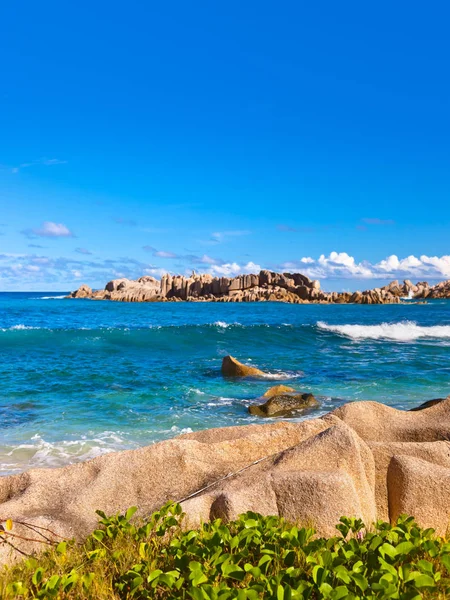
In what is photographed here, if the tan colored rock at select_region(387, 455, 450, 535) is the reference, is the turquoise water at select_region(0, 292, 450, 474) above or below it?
below

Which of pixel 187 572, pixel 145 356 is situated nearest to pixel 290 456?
pixel 187 572

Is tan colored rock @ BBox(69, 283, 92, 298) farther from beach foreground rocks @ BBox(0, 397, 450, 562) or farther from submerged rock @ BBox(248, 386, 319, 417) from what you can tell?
beach foreground rocks @ BBox(0, 397, 450, 562)

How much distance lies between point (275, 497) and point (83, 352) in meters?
22.2

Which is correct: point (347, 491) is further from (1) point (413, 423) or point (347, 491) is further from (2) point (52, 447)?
(2) point (52, 447)

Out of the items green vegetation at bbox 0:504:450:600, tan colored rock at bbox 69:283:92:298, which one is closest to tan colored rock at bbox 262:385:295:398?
green vegetation at bbox 0:504:450:600

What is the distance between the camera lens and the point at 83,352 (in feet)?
82.2

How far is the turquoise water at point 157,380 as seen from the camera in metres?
11.2

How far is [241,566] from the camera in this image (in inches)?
132

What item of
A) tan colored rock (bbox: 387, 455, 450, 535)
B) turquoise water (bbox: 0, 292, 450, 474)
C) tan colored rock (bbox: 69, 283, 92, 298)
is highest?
tan colored rock (bbox: 69, 283, 92, 298)

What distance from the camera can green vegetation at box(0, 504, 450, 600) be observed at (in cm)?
283

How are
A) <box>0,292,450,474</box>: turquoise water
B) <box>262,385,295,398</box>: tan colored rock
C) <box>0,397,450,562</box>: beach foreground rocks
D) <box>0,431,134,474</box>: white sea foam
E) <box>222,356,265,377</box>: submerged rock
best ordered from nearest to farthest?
<box>0,397,450,562</box>: beach foreground rocks < <box>0,431,134,474</box>: white sea foam < <box>0,292,450,474</box>: turquoise water < <box>262,385,295,398</box>: tan colored rock < <box>222,356,265,377</box>: submerged rock

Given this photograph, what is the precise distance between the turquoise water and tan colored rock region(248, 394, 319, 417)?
1.32ft

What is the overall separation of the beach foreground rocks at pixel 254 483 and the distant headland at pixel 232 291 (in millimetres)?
97680

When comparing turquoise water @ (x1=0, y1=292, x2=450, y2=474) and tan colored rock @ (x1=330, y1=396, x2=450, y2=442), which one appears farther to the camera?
turquoise water @ (x1=0, y1=292, x2=450, y2=474)
